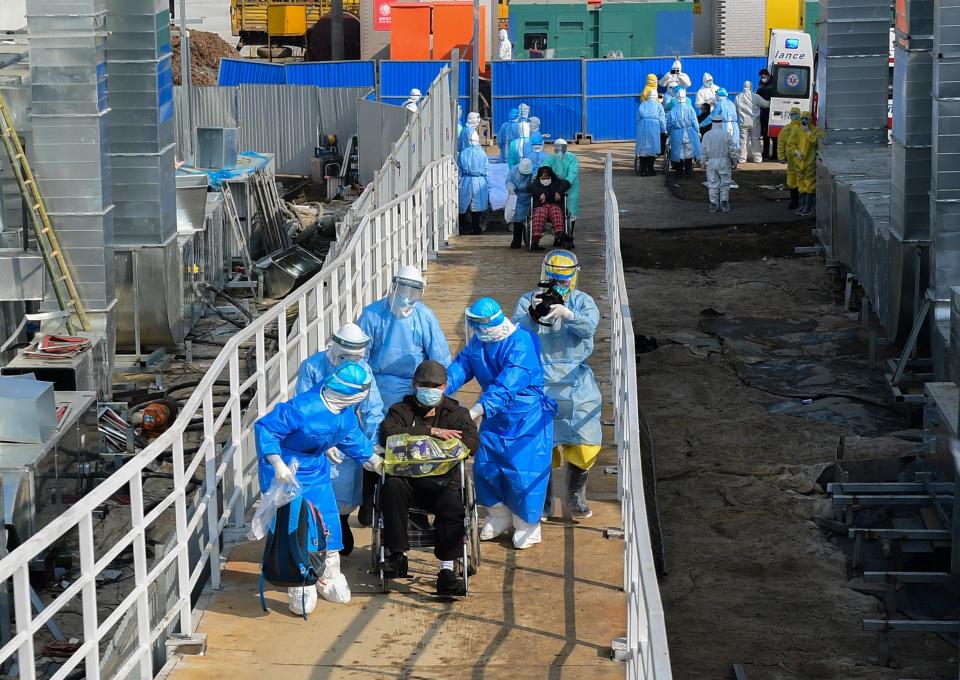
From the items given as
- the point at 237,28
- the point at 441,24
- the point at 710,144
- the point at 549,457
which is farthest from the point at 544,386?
the point at 237,28

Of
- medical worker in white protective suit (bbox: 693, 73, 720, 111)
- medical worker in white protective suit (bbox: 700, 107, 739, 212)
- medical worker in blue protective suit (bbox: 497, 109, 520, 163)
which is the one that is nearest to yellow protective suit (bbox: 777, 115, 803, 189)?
medical worker in white protective suit (bbox: 700, 107, 739, 212)

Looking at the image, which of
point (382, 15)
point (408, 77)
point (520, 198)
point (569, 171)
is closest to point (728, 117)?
point (408, 77)

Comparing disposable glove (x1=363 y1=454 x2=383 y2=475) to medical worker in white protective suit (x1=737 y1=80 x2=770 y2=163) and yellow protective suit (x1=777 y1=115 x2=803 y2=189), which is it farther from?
medical worker in white protective suit (x1=737 y1=80 x2=770 y2=163)

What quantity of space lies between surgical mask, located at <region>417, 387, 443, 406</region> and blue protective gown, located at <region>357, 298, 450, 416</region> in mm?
1423

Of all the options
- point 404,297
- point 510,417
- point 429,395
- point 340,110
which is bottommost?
point 510,417

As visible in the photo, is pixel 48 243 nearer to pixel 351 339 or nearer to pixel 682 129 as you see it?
pixel 351 339

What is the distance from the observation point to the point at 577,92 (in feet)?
107

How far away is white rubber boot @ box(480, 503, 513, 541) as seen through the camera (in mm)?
8594

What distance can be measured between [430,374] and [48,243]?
26.4 feet

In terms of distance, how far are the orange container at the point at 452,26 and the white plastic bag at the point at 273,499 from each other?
1191 inches

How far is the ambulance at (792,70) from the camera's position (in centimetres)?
2945

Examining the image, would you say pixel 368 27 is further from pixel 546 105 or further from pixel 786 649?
pixel 786 649

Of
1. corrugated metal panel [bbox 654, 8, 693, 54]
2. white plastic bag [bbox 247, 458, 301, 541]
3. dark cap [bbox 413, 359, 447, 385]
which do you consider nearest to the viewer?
white plastic bag [bbox 247, 458, 301, 541]

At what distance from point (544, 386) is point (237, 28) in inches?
1495
